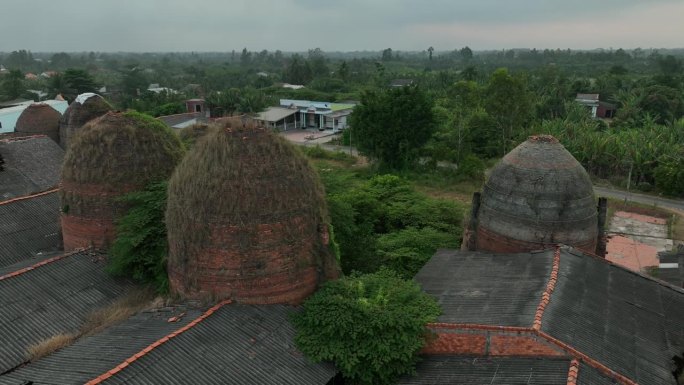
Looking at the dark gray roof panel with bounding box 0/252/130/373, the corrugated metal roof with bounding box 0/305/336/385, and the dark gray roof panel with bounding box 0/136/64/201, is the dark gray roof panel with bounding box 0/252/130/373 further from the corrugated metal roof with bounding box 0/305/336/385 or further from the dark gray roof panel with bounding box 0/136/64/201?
the dark gray roof panel with bounding box 0/136/64/201

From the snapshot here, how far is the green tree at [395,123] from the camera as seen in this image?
3984 centimetres

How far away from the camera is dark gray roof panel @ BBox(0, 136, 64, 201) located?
83.4ft

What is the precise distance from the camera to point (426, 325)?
12.6m

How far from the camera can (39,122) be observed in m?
34.8

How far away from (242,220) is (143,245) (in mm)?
4605

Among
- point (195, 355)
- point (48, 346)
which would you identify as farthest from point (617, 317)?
point (48, 346)

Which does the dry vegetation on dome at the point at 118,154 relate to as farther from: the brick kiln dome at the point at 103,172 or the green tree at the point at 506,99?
the green tree at the point at 506,99

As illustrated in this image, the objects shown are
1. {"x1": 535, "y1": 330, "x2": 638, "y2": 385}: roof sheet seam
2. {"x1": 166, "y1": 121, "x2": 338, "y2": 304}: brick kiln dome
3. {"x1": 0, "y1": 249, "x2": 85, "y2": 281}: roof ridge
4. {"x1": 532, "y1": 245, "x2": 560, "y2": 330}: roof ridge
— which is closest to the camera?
{"x1": 535, "y1": 330, "x2": 638, "y2": 385}: roof sheet seam

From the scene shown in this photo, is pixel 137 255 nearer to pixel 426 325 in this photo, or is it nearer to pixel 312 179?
pixel 312 179

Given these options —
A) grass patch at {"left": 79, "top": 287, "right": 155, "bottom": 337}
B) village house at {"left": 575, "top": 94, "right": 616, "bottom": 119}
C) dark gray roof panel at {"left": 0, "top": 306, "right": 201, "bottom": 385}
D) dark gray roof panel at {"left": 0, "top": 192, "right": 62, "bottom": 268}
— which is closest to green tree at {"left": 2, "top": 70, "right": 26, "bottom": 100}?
dark gray roof panel at {"left": 0, "top": 192, "right": 62, "bottom": 268}

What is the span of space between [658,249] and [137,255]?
27.2 metres

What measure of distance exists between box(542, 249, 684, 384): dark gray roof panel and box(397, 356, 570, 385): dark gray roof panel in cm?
88

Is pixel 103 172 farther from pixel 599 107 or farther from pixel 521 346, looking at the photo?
pixel 599 107

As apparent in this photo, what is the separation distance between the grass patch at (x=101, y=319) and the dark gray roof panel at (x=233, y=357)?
307 cm
